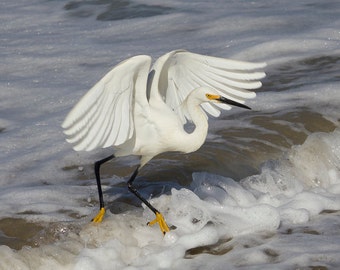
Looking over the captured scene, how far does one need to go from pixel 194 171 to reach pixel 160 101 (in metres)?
1.00

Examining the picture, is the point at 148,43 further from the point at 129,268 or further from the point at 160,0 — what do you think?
the point at 129,268

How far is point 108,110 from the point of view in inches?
215

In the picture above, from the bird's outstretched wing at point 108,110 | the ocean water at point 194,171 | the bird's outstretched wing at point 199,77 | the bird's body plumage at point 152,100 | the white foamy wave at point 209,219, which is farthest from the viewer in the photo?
the bird's outstretched wing at point 199,77

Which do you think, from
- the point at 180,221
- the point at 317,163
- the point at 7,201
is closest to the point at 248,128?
the point at 317,163

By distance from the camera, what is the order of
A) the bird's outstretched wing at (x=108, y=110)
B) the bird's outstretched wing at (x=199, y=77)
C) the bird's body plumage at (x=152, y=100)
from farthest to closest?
1. the bird's outstretched wing at (x=199, y=77)
2. the bird's body plumage at (x=152, y=100)
3. the bird's outstretched wing at (x=108, y=110)

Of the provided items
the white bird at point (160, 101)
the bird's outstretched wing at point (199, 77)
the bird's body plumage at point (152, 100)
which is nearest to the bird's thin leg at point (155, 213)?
the white bird at point (160, 101)

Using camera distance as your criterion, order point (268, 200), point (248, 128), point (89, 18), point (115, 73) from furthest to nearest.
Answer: point (89, 18)
point (248, 128)
point (268, 200)
point (115, 73)

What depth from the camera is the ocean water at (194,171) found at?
5613mm

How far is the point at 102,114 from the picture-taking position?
5.39m

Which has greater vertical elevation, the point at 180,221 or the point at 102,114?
the point at 102,114

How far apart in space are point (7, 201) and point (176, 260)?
1.45 metres

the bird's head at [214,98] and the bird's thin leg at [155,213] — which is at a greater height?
the bird's head at [214,98]

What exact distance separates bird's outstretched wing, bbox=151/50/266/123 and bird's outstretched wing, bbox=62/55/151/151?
411 millimetres

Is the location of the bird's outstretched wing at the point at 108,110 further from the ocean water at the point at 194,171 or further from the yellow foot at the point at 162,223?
the ocean water at the point at 194,171
